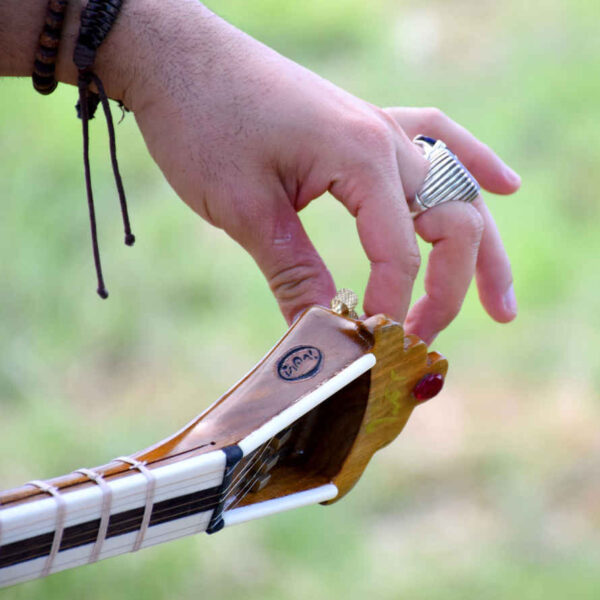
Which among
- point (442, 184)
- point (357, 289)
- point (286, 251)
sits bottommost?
point (357, 289)

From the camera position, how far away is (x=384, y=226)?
3.69 feet

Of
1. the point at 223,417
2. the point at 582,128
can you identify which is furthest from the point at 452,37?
the point at 223,417

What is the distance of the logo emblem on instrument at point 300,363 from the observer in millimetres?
1025

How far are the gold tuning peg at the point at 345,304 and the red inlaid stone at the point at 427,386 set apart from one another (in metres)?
0.10

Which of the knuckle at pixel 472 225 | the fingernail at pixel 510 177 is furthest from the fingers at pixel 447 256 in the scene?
the fingernail at pixel 510 177

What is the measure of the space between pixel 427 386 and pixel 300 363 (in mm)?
164

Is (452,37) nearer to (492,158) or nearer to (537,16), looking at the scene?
(537,16)

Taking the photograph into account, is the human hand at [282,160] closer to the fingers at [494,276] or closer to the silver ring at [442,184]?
the silver ring at [442,184]

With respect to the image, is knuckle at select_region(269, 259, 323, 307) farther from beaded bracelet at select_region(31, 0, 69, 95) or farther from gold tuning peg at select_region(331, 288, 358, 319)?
beaded bracelet at select_region(31, 0, 69, 95)

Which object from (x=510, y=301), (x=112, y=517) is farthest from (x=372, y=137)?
(x=112, y=517)

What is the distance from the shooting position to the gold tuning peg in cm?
110

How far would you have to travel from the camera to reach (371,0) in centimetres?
420

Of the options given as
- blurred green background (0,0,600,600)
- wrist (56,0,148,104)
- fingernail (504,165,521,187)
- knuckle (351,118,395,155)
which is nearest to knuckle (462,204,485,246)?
knuckle (351,118,395,155)

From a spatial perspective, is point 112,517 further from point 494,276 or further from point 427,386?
point 494,276
